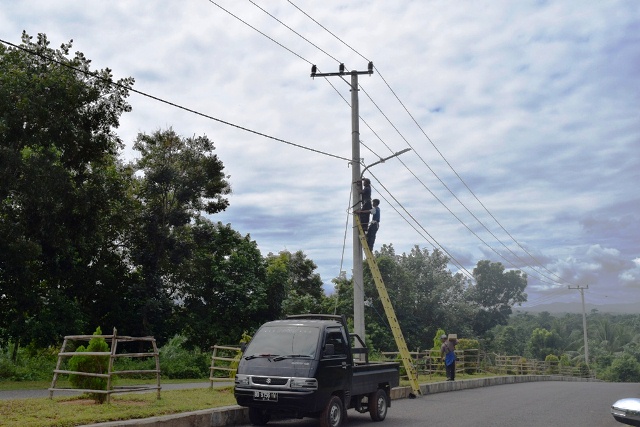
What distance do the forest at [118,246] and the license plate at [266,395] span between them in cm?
705

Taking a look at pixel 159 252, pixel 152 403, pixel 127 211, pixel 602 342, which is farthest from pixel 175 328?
pixel 602 342

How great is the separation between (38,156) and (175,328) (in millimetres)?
16505

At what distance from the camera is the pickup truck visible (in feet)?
36.6

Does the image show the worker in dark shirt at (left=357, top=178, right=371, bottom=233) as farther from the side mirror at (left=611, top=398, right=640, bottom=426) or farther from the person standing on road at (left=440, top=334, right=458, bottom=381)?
the side mirror at (left=611, top=398, right=640, bottom=426)

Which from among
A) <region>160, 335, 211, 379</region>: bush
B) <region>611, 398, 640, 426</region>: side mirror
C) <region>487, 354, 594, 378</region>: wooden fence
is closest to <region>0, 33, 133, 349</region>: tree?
<region>160, 335, 211, 379</region>: bush

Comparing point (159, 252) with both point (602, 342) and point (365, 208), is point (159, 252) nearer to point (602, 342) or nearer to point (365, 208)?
point (365, 208)

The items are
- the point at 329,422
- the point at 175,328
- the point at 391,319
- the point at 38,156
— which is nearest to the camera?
the point at 329,422

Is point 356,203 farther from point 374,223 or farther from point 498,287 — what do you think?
point 498,287

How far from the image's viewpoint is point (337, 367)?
12070 mm

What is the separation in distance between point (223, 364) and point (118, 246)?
11.9 meters

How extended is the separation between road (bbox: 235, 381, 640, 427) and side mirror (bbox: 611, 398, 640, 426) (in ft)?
24.7

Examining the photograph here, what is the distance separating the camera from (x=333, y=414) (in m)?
11.8

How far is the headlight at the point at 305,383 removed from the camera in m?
11.1

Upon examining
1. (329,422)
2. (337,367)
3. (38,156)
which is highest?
(38,156)
